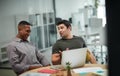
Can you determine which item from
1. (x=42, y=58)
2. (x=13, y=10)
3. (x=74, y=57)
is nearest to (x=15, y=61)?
(x=42, y=58)

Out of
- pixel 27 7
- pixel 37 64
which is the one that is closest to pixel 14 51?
pixel 37 64

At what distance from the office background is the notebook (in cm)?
94

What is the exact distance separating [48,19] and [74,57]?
55.5 inches

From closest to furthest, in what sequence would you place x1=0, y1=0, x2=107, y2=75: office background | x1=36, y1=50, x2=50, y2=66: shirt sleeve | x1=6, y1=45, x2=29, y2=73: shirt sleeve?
x1=6, y1=45, x2=29, y2=73: shirt sleeve
x1=36, y1=50, x2=50, y2=66: shirt sleeve
x1=0, y1=0, x2=107, y2=75: office background

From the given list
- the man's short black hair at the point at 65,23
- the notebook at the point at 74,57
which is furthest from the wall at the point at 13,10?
the notebook at the point at 74,57

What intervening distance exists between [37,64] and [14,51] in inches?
12.9

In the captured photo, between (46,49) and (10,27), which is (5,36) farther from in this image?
(46,49)

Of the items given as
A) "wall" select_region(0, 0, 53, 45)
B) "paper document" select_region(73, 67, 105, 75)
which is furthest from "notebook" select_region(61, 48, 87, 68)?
"wall" select_region(0, 0, 53, 45)

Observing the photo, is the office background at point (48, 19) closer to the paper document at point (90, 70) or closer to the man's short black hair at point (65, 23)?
the man's short black hair at point (65, 23)

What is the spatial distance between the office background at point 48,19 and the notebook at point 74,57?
0.94 metres

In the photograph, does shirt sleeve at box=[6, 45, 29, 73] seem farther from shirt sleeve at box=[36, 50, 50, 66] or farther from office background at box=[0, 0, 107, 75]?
office background at box=[0, 0, 107, 75]

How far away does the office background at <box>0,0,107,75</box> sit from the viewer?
3.06 m

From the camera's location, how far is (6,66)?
3236 mm

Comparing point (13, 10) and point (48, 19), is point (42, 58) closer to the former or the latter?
point (48, 19)
